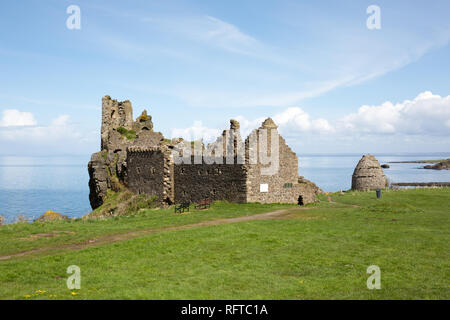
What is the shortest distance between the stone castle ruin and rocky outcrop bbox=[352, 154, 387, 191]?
59.9 ft

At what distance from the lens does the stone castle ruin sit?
3109 cm

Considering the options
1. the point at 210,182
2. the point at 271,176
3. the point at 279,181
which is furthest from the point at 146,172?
the point at 279,181

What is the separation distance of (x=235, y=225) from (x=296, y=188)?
13331 mm

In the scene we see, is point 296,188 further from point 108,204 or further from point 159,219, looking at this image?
point 108,204

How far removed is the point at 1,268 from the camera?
13039mm

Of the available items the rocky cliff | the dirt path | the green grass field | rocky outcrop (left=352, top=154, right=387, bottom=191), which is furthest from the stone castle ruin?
rocky outcrop (left=352, top=154, right=387, bottom=191)

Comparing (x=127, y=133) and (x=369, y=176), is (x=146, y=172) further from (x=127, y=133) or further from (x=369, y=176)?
(x=369, y=176)

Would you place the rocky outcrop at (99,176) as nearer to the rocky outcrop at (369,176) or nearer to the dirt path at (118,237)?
the dirt path at (118,237)

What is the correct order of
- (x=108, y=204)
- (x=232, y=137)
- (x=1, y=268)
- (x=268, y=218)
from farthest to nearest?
(x=108, y=204) < (x=232, y=137) < (x=268, y=218) < (x=1, y=268)

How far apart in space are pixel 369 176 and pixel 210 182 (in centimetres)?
2730

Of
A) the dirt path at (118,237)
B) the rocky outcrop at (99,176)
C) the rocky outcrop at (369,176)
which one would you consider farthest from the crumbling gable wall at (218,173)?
the rocky outcrop at (369,176)
